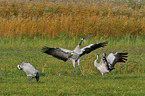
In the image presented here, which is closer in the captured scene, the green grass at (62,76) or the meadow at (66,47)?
the green grass at (62,76)

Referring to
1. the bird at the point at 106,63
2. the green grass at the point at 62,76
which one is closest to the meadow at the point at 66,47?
the green grass at the point at 62,76

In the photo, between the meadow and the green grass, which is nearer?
the green grass

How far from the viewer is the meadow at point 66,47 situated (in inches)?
285

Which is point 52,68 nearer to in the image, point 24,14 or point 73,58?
point 73,58

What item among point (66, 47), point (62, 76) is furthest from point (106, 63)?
point (66, 47)

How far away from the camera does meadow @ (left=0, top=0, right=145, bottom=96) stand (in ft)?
23.7

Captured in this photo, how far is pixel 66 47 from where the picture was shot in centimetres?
1442

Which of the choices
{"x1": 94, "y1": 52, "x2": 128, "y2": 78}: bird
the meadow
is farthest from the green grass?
{"x1": 94, "y1": 52, "x2": 128, "y2": 78}: bird

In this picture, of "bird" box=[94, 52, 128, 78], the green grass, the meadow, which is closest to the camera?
the green grass

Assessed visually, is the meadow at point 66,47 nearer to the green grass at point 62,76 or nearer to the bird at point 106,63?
the green grass at point 62,76

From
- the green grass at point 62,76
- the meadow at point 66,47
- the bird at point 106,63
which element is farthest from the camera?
the bird at point 106,63

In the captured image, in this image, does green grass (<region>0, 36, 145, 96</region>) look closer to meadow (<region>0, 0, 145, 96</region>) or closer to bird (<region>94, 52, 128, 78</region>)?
meadow (<region>0, 0, 145, 96</region>)

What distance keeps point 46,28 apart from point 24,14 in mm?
3082

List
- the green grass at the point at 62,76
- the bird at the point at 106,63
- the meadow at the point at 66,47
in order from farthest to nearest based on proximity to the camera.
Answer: the bird at the point at 106,63 → the meadow at the point at 66,47 → the green grass at the point at 62,76
